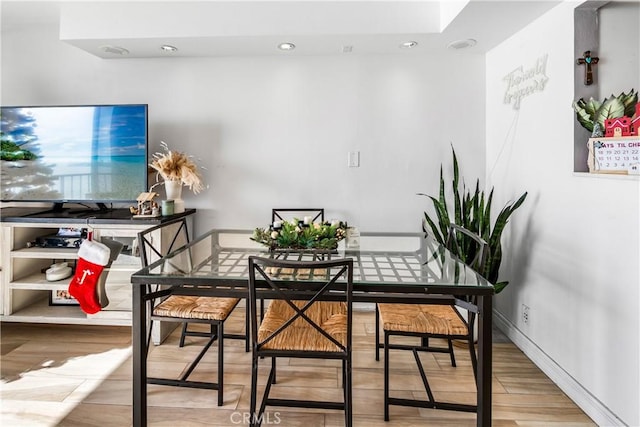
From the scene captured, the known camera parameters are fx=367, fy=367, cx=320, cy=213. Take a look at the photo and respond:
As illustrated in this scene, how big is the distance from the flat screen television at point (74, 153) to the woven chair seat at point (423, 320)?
6.90 feet

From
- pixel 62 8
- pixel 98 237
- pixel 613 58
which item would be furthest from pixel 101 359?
pixel 613 58

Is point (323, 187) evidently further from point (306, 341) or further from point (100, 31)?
point (100, 31)

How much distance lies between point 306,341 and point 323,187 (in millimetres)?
1689

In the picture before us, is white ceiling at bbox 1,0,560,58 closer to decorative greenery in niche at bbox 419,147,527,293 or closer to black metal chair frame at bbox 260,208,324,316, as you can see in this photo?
decorative greenery in niche at bbox 419,147,527,293

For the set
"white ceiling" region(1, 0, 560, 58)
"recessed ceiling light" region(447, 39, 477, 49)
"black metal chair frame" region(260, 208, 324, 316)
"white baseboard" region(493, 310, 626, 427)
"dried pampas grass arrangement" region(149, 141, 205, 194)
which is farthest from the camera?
"black metal chair frame" region(260, 208, 324, 316)

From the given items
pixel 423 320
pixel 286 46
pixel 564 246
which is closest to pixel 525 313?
pixel 564 246

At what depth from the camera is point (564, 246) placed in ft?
6.72

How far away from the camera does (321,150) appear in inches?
122

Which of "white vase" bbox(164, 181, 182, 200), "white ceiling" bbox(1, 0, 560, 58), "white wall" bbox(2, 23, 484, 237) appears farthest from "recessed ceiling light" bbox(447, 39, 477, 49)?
"white vase" bbox(164, 181, 182, 200)

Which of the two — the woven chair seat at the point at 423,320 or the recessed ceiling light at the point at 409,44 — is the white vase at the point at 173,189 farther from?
the recessed ceiling light at the point at 409,44

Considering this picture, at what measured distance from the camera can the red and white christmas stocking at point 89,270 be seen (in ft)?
7.94

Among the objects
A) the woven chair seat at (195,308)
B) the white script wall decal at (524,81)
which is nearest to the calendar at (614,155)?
the white script wall decal at (524,81)

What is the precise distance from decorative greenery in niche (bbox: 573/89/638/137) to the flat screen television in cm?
283

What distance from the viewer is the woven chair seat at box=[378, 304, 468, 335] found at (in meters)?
1.76
